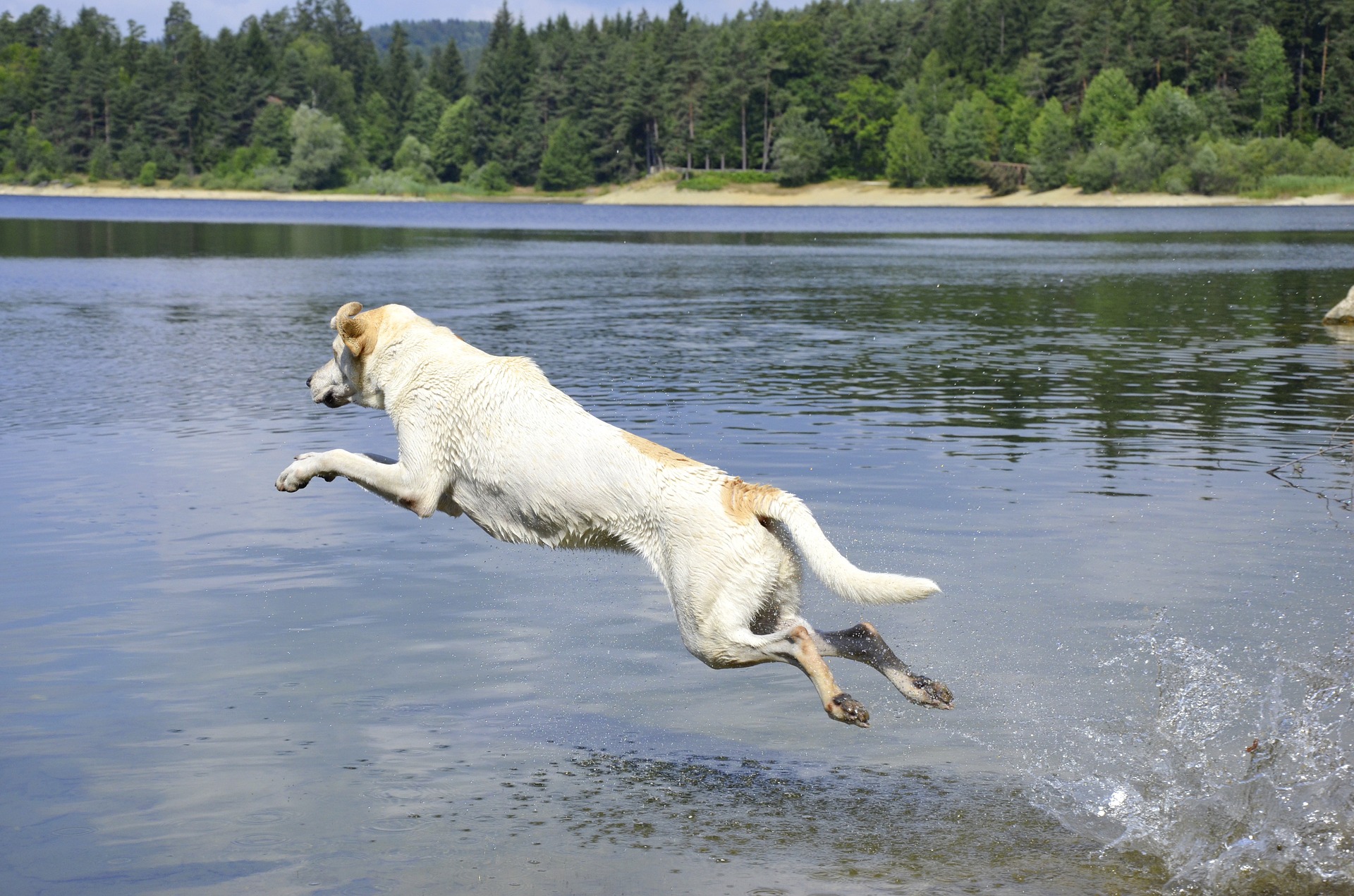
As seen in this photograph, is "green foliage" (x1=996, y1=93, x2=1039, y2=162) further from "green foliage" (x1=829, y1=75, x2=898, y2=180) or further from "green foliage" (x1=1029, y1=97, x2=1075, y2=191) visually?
"green foliage" (x1=829, y1=75, x2=898, y2=180)

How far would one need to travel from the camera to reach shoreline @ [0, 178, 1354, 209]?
10606 cm

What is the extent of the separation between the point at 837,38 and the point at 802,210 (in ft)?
180

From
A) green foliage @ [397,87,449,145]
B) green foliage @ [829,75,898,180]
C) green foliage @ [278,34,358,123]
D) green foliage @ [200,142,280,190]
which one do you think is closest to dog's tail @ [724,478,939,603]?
green foliage @ [829,75,898,180]

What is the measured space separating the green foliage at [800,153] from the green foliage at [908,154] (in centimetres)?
683

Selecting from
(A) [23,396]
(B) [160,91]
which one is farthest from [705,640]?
(B) [160,91]

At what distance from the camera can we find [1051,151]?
391ft

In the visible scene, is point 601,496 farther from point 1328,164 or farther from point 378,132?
point 378,132

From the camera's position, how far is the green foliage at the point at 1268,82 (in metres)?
123

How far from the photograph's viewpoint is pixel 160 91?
577 feet

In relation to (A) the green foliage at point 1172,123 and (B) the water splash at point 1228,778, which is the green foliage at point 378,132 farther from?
(B) the water splash at point 1228,778

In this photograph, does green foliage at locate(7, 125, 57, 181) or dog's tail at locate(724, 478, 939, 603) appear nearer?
dog's tail at locate(724, 478, 939, 603)

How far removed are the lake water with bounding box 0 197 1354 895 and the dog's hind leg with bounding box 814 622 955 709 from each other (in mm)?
522

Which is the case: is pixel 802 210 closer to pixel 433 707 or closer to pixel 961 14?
pixel 961 14

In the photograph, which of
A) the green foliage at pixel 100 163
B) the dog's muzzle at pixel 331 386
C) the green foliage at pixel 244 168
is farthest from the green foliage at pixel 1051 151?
the dog's muzzle at pixel 331 386
